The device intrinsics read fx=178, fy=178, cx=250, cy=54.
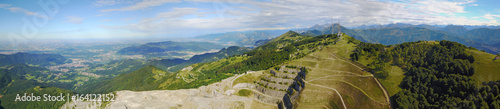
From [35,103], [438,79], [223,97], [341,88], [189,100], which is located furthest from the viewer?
[35,103]

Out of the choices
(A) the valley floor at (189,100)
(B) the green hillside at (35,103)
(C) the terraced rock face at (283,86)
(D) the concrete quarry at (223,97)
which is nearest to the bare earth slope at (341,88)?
(C) the terraced rock face at (283,86)

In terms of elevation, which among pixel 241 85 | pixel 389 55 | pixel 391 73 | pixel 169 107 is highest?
pixel 389 55

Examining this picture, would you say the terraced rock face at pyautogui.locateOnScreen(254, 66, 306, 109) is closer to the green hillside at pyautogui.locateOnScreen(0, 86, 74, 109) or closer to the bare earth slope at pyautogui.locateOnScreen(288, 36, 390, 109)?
the bare earth slope at pyautogui.locateOnScreen(288, 36, 390, 109)

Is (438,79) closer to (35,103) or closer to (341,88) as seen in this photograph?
(341,88)

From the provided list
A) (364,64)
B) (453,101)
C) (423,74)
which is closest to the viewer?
(453,101)

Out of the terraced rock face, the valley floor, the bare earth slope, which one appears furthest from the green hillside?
the bare earth slope

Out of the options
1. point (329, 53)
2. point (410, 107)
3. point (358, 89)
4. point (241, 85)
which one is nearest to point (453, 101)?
point (410, 107)

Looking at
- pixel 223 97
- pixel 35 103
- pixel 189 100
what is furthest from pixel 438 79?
pixel 35 103

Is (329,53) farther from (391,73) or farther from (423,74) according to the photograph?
(423,74)
